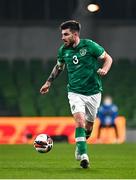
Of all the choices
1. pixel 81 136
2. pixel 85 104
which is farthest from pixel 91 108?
pixel 81 136

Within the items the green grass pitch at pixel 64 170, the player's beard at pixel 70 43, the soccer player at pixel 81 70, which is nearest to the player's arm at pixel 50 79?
the soccer player at pixel 81 70

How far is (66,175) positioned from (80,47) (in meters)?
2.28

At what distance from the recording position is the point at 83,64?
1331cm

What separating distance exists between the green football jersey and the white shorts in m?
0.08

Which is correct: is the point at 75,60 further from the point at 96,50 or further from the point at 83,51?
the point at 96,50

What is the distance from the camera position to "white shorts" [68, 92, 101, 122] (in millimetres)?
13164

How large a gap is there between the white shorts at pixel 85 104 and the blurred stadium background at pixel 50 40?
72.2 ft

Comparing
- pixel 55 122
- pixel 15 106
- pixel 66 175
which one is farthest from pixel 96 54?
pixel 15 106

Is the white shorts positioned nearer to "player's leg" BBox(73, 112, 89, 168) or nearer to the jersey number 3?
"player's leg" BBox(73, 112, 89, 168)

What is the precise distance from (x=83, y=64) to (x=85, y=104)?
24.3 inches

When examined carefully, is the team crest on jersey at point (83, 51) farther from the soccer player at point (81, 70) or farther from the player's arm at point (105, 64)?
the player's arm at point (105, 64)

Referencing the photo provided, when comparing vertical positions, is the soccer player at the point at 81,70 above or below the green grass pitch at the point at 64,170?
above

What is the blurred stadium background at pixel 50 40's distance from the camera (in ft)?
118

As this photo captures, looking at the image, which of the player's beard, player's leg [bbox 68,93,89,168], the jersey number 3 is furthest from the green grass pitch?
the player's beard
